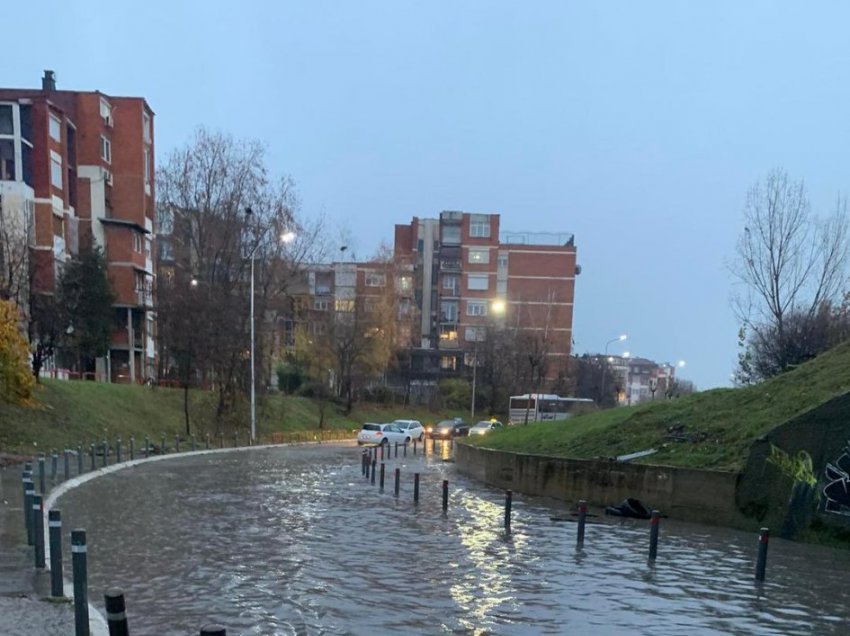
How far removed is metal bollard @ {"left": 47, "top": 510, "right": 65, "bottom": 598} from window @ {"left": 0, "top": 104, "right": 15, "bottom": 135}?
1598 inches

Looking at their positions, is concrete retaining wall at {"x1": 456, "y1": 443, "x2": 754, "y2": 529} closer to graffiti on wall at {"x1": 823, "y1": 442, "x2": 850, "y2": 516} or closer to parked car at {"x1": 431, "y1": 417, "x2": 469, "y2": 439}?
graffiti on wall at {"x1": 823, "y1": 442, "x2": 850, "y2": 516}

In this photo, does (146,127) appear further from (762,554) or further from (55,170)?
(762,554)

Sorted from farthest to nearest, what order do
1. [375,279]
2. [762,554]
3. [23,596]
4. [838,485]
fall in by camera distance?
[375,279] < [838,485] < [762,554] < [23,596]

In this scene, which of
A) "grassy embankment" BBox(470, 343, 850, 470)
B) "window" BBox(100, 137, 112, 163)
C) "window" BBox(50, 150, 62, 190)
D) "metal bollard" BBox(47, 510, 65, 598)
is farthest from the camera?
"window" BBox(100, 137, 112, 163)

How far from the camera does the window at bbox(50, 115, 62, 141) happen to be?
4222cm

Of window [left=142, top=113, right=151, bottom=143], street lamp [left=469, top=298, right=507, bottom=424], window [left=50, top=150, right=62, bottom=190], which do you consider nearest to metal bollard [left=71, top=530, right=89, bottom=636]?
window [left=50, top=150, right=62, bottom=190]

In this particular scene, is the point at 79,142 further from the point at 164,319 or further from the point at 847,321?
the point at 847,321

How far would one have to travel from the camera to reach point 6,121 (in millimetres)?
40250

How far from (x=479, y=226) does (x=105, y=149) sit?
41350mm

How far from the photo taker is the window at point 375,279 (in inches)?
2440

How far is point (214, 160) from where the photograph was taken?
44.3 meters

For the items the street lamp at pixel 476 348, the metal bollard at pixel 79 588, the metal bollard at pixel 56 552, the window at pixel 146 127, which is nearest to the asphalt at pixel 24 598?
the metal bollard at pixel 56 552

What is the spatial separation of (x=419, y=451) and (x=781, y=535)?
2461 cm

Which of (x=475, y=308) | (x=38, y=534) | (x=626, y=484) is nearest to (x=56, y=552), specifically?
(x=38, y=534)
